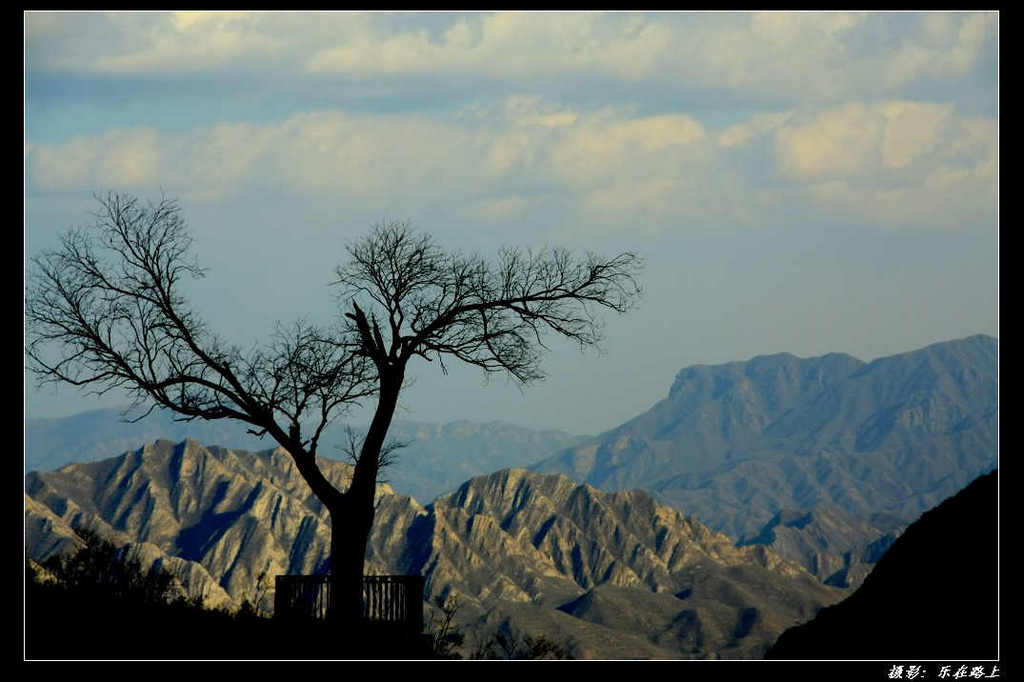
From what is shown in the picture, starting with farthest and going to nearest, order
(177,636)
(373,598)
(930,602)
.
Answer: (373,598)
(930,602)
(177,636)

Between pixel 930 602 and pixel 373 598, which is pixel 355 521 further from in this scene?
pixel 930 602

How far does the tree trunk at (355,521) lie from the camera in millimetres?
27266

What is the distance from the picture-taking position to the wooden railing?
27.3 metres

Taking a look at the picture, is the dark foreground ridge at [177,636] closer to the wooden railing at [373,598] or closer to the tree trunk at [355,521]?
the wooden railing at [373,598]

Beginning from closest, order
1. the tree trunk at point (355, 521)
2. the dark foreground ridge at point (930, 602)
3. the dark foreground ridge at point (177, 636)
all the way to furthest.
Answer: the dark foreground ridge at point (177, 636) → the dark foreground ridge at point (930, 602) → the tree trunk at point (355, 521)

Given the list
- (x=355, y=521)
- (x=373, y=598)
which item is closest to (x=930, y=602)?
(x=373, y=598)

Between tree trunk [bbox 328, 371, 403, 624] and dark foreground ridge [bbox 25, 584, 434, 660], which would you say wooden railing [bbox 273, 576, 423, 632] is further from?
dark foreground ridge [bbox 25, 584, 434, 660]

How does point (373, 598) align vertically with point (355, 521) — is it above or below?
below

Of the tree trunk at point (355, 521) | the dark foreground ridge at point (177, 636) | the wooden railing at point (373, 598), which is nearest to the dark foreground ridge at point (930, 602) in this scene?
the wooden railing at point (373, 598)

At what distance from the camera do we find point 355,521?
2759cm

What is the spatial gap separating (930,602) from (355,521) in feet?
36.6

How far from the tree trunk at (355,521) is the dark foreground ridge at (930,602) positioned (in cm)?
850

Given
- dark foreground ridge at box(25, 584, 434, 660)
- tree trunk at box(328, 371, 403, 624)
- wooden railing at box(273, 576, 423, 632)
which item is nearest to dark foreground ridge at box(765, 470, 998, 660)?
wooden railing at box(273, 576, 423, 632)
